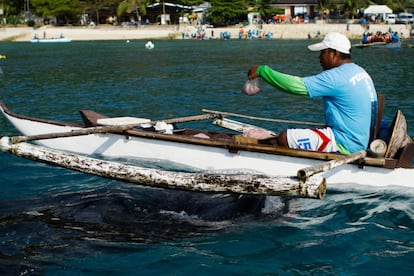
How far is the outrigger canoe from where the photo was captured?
9.20 meters

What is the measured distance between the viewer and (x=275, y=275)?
7293 millimetres

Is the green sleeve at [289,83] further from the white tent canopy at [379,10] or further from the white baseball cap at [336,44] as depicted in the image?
the white tent canopy at [379,10]

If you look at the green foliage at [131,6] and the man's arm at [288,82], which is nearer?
the man's arm at [288,82]

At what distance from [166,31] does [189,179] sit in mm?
91810

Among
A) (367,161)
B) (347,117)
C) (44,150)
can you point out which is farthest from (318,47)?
(44,150)

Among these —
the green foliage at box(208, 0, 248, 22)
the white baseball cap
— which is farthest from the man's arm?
the green foliage at box(208, 0, 248, 22)

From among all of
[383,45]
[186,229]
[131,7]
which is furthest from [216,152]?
[131,7]

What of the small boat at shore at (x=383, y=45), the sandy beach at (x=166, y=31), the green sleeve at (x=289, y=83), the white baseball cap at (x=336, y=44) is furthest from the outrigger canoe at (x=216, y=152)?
the sandy beach at (x=166, y=31)

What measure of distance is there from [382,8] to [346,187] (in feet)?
284

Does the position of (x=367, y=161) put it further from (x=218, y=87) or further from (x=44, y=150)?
(x=218, y=87)

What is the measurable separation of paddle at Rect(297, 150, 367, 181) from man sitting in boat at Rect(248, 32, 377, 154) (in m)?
0.42

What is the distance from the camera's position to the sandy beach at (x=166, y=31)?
290 feet

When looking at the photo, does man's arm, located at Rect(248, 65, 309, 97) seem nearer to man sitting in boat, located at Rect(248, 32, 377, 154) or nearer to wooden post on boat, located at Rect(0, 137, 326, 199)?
man sitting in boat, located at Rect(248, 32, 377, 154)

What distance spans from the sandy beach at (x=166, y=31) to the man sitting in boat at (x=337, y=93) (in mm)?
80273
